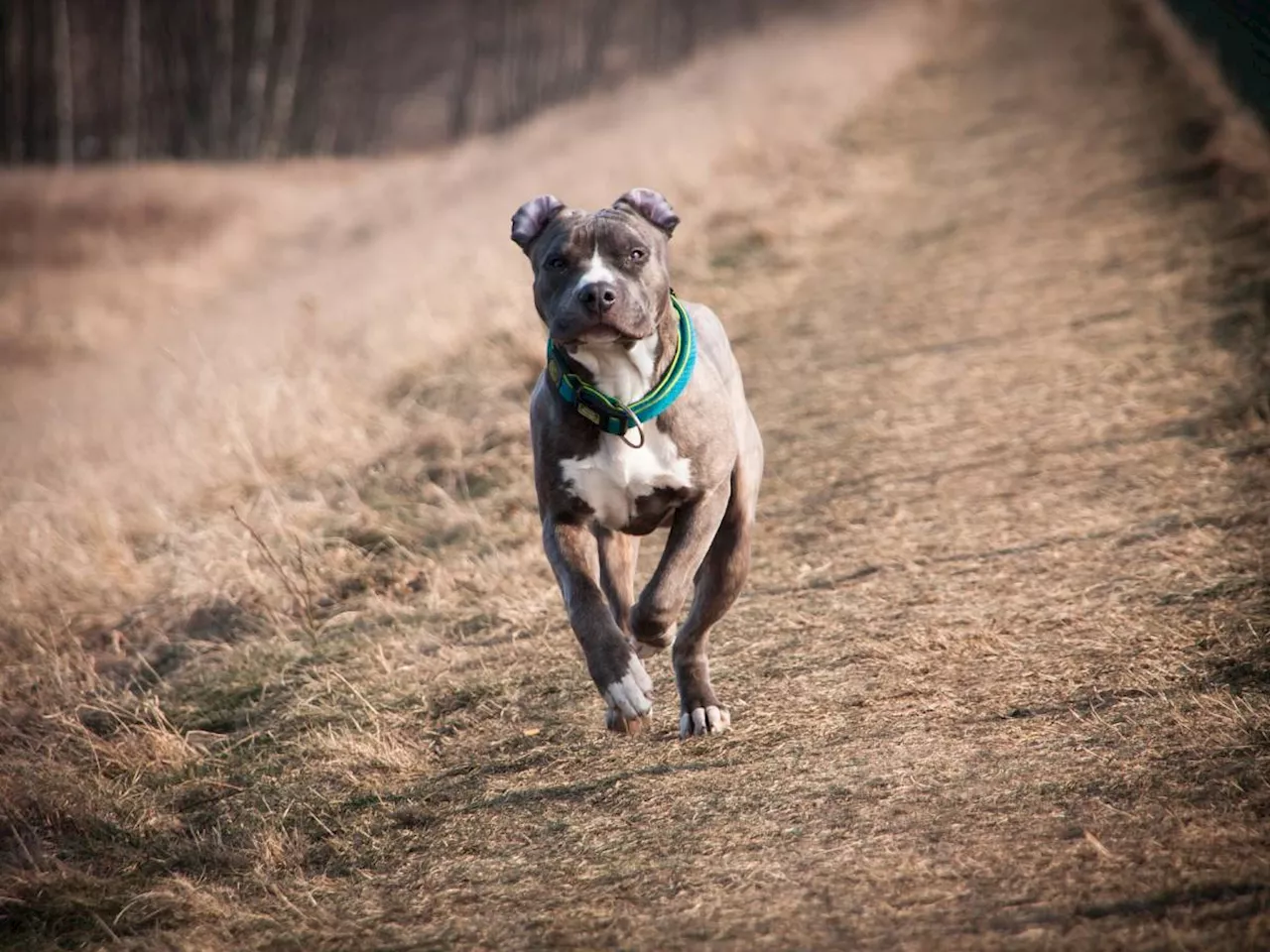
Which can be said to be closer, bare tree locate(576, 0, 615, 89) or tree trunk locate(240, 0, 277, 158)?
tree trunk locate(240, 0, 277, 158)

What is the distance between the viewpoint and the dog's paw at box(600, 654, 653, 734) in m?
4.45

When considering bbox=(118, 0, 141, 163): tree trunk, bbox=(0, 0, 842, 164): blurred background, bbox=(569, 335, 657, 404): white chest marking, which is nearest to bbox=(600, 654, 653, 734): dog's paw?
bbox=(569, 335, 657, 404): white chest marking

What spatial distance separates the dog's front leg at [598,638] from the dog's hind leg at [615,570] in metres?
0.39

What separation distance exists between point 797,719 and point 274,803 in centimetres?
186

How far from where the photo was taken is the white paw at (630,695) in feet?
14.6

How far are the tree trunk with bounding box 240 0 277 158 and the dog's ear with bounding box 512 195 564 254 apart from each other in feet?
121

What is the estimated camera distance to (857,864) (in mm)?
3891

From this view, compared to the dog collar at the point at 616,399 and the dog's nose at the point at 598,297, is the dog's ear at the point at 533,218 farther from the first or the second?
the dog's nose at the point at 598,297

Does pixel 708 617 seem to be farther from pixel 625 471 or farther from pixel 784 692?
pixel 625 471

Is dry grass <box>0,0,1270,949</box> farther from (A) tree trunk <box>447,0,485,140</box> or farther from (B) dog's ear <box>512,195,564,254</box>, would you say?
(A) tree trunk <box>447,0,485,140</box>

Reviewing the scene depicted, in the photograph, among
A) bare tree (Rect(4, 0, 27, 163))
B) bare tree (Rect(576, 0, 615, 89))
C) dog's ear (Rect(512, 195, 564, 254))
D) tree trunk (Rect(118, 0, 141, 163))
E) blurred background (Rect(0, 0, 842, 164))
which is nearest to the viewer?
dog's ear (Rect(512, 195, 564, 254))

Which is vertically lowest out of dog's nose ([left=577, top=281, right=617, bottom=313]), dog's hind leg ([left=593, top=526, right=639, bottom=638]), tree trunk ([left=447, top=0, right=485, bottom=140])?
tree trunk ([left=447, top=0, right=485, bottom=140])

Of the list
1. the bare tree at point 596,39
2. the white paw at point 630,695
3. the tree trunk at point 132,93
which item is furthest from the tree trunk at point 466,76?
the white paw at point 630,695

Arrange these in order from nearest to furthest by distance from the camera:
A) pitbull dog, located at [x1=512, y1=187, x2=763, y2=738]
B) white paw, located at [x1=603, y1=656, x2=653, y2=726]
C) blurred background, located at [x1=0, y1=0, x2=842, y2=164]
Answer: white paw, located at [x1=603, y1=656, x2=653, y2=726]
pitbull dog, located at [x1=512, y1=187, x2=763, y2=738]
blurred background, located at [x1=0, y1=0, x2=842, y2=164]
